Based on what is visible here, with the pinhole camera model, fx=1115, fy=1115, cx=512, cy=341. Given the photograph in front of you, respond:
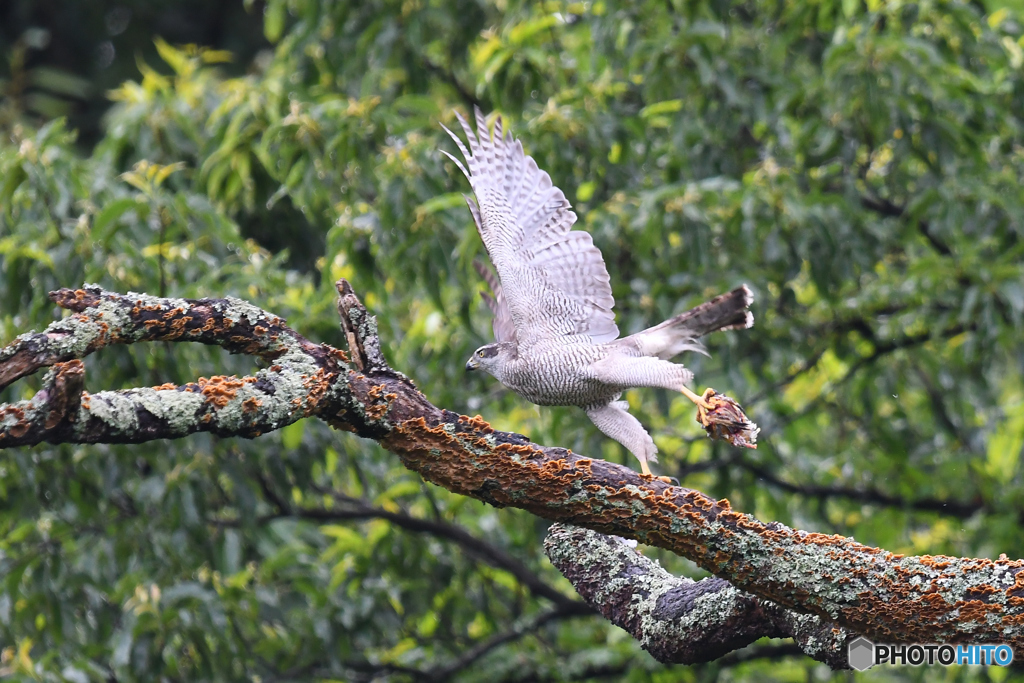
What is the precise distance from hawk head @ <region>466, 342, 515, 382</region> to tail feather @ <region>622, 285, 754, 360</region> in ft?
1.67

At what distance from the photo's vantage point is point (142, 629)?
4.93m

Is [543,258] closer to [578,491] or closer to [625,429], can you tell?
[625,429]

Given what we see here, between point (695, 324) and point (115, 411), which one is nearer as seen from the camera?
point (115, 411)

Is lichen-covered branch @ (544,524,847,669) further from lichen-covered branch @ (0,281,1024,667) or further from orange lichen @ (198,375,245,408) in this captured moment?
orange lichen @ (198,375,245,408)

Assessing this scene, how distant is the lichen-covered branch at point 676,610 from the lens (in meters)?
3.27

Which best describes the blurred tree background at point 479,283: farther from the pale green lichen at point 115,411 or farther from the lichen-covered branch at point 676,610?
the pale green lichen at point 115,411

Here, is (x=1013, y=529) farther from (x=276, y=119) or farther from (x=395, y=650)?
(x=276, y=119)

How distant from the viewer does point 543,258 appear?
4637mm

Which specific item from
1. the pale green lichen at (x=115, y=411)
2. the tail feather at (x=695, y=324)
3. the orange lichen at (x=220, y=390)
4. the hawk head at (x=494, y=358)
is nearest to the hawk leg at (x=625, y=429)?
the tail feather at (x=695, y=324)

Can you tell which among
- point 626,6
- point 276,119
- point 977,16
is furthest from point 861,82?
point 276,119

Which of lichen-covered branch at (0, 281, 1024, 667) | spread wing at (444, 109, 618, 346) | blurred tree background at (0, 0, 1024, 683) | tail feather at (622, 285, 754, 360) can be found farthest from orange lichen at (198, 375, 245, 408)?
blurred tree background at (0, 0, 1024, 683)

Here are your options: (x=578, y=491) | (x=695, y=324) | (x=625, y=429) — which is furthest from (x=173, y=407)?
(x=695, y=324)

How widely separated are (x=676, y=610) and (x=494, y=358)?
63.2 inches

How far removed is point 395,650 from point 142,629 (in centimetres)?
178
